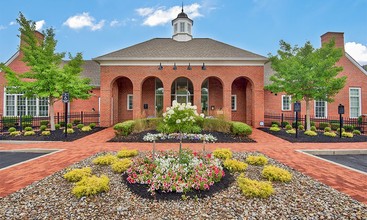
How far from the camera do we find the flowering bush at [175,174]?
3.62 metres

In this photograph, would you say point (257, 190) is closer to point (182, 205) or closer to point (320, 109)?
point (182, 205)

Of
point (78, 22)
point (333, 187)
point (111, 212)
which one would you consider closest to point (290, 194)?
point (333, 187)

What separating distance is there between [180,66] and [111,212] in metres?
13.3

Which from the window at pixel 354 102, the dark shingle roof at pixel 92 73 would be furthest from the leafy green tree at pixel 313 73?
the dark shingle roof at pixel 92 73

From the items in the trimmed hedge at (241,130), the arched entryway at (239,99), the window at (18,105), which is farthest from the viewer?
the arched entryway at (239,99)

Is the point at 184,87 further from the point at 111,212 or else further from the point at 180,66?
the point at 111,212

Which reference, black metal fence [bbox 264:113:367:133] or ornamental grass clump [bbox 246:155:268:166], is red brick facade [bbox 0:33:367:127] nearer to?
black metal fence [bbox 264:113:367:133]

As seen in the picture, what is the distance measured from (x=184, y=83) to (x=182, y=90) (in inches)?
28.7

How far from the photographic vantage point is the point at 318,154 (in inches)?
285

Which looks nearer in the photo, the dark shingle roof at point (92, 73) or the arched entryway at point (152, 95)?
the arched entryway at point (152, 95)

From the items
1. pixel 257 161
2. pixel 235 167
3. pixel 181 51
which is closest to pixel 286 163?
pixel 257 161

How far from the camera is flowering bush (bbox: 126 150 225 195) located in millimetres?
3619

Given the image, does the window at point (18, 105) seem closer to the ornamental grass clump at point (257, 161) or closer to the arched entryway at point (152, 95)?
the arched entryway at point (152, 95)

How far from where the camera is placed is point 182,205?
3148 millimetres
